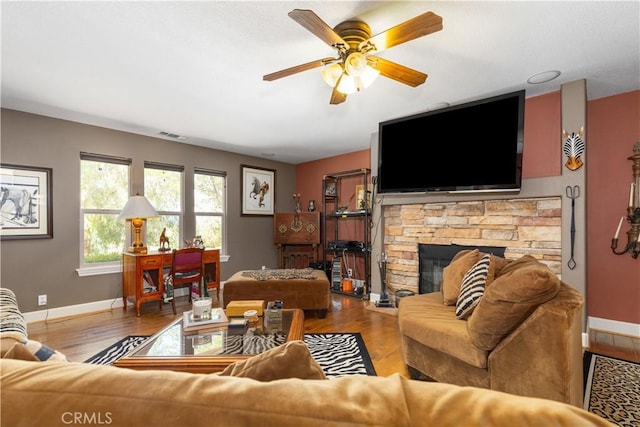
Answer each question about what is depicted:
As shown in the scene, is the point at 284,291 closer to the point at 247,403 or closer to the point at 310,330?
the point at 310,330

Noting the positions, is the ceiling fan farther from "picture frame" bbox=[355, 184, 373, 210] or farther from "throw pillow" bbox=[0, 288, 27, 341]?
"picture frame" bbox=[355, 184, 373, 210]

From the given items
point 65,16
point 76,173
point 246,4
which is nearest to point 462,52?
point 246,4

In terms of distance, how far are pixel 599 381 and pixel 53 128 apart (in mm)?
5643

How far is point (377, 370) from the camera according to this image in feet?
7.41

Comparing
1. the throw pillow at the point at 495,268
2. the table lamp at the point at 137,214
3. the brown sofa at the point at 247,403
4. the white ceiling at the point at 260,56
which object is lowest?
the throw pillow at the point at 495,268

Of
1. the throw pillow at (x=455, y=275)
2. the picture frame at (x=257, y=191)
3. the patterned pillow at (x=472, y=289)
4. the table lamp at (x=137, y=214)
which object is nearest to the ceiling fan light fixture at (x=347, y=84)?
the patterned pillow at (x=472, y=289)

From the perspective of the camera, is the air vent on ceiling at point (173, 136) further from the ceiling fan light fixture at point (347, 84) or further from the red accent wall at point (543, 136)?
the red accent wall at point (543, 136)

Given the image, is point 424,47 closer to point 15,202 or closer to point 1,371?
point 1,371

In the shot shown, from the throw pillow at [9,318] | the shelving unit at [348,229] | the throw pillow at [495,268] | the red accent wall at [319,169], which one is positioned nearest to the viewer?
the throw pillow at [9,318]

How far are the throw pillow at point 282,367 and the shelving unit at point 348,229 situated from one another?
380 cm

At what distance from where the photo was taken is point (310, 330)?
310 centimetres

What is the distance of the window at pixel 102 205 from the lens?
3.77 m
